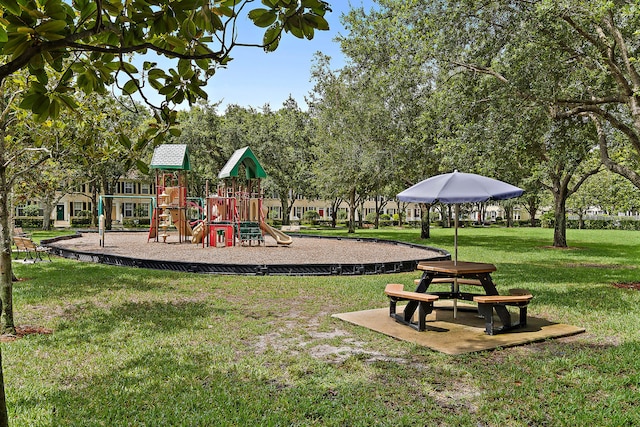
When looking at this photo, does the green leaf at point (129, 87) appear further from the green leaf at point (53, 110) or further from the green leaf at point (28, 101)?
the green leaf at point (28, 101)

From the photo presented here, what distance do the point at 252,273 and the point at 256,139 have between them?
3085 centimetres

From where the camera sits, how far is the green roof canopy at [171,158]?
86.0ft

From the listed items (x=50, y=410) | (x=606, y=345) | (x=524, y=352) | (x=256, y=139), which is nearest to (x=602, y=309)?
(x=606, y=345)

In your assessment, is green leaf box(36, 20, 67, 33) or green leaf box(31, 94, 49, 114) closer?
green leaf box(36, 20, 67, 33)

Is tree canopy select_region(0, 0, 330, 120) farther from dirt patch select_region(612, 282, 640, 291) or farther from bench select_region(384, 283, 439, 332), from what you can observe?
dirt patch select_region(612, 282, 640, 291)

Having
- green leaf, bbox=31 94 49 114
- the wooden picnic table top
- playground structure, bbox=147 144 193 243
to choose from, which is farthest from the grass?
playground structure, bbox=147 144 193 243

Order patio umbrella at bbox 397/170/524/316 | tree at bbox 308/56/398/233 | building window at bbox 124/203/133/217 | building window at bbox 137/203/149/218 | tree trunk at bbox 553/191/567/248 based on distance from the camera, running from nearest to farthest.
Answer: patio umbrella at bbox 397/170/524/316
tree trunk at bbox 553/191/567/248
tree at bbox 308/56/398/233
building window at bbox 137/203/149/218
building window at bbox 124/203/133/217

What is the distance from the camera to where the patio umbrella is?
7914mm

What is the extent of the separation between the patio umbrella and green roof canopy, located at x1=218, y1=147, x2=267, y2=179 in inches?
656

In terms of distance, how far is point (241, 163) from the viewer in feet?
82.7

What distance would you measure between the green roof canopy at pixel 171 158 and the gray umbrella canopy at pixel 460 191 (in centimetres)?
2012

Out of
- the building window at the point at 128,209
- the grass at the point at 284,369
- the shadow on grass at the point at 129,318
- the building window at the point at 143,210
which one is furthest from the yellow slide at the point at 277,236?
the building window at the point at 128,209

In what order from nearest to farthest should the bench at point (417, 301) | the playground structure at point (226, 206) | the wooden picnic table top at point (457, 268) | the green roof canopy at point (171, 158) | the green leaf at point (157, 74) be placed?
the green leaf at point (157, 74) < the bench at point (417, 301) < the wooden picnic table top at point (457, 268) < the playground structure at point (226, 206) < the green roof canopy at point (171, 158)

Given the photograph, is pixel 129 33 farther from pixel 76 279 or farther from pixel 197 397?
pixel 76 279
